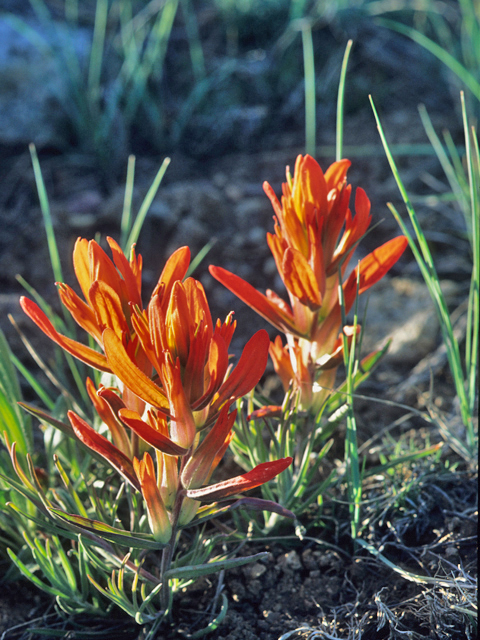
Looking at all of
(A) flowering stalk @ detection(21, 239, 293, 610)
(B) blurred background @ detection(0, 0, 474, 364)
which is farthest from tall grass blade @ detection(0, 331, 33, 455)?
(B) blurred background @ detection(0, 0, 474, 364)

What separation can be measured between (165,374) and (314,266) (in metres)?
0.29

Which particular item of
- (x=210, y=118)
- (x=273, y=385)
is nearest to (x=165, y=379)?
(x=273, y=385)

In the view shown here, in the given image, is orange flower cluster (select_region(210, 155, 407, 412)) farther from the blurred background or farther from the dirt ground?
the blurred background

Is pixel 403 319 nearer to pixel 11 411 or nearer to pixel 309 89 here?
pixel 309 89

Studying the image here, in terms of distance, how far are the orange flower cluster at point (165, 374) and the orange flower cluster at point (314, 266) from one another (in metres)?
0.13

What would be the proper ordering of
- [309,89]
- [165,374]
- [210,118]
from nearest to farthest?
[165,374], [309,89], [210,118]

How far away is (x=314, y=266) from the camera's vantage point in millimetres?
793

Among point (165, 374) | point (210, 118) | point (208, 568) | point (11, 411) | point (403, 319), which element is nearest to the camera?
point (165, 374)

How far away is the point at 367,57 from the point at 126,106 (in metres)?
1.22

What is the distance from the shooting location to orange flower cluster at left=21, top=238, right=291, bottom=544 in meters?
0.63

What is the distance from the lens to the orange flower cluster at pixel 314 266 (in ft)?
2.57

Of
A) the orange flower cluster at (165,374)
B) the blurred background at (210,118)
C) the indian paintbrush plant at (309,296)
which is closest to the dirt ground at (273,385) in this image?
the blurred background at (210,118)

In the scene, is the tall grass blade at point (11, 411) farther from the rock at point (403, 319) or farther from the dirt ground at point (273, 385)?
the rock at point (403, 319)

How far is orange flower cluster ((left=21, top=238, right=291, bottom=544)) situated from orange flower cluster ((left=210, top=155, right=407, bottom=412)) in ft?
0.44
